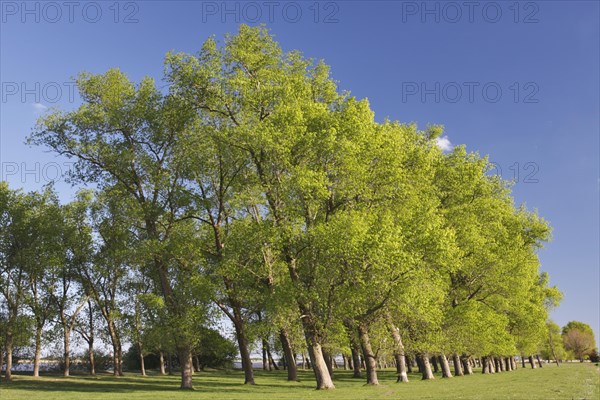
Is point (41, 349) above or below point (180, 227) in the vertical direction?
below

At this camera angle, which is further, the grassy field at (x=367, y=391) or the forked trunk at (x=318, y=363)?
the forked trunk at (x=318, y=363)

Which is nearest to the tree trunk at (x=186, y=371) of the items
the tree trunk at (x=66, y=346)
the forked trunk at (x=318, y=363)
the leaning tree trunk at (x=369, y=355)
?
the forked trunk at (x=318, y=363)

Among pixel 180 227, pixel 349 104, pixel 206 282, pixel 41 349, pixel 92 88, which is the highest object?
pixel 92 88

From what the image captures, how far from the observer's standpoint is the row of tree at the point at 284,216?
104 ft

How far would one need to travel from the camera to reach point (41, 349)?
57.9m

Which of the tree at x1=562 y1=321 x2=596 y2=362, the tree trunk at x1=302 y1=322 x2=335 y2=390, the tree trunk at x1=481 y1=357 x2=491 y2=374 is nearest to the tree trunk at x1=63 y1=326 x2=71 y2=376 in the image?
the tree trunk at x1=302 y1=322 x2=335 y2=390

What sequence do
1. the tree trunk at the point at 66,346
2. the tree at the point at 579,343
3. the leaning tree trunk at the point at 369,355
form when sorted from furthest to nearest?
the tree at the point at 579,343
the tree trunk at the point at 66,346
the leaning tree trunk at the point at 369,355

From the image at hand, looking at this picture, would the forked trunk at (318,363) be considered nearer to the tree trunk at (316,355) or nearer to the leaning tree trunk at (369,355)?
the tree trunk at (316,355)

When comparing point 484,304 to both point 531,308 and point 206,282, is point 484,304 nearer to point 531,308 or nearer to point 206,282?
point 531,308

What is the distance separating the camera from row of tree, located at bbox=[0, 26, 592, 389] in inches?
1251

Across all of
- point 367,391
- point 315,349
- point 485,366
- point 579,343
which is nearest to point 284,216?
point 315,349

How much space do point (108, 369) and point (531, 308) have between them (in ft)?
216

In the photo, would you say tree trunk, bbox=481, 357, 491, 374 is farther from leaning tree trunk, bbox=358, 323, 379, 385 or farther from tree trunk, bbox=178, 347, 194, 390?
tree trunk, bbox=178, 347, 194, 390

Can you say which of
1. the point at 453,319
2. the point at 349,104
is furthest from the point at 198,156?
the point at 453,319
